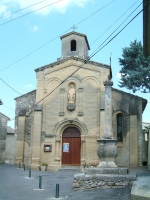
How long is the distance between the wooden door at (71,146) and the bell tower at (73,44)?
7.93 metres

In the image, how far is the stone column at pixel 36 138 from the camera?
20.4 metres

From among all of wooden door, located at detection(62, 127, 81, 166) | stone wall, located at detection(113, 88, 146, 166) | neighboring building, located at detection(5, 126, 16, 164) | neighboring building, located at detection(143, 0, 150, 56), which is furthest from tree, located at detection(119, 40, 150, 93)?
neighboring building, located at detection(5, 126, 16, 164)

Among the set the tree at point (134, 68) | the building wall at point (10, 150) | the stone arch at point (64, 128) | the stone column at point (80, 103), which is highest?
the tree at point (134, 68)

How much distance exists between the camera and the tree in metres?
22.0

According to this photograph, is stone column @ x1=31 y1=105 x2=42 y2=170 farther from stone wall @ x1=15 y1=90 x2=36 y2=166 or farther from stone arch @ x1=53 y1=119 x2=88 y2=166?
stone arch @ x1=53 y1=119 x2=88 y2=166

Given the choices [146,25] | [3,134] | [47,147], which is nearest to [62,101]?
[47,147]

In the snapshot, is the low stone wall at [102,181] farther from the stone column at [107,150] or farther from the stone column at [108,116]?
the stone column at [108,116]

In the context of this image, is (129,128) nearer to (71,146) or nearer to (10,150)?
(71,146)

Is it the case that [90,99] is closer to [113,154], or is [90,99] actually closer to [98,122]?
[98,122]

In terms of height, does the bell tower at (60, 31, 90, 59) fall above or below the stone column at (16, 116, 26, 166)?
above

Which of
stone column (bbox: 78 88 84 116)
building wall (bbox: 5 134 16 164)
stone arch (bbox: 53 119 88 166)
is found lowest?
building wall (bbox: 5 134 16 164)

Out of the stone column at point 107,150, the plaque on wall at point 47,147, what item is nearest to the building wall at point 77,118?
the plaque on wall at point 47,147

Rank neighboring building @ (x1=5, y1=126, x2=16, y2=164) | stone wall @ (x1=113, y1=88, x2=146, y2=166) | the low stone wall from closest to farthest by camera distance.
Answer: the low stone wall < stone wall @ (x1=113, y1=88, x2=146, y2=166) < neighboring building @ (x1=5, y1=126, x2=16, y2=164)

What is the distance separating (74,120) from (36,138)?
137 inches
